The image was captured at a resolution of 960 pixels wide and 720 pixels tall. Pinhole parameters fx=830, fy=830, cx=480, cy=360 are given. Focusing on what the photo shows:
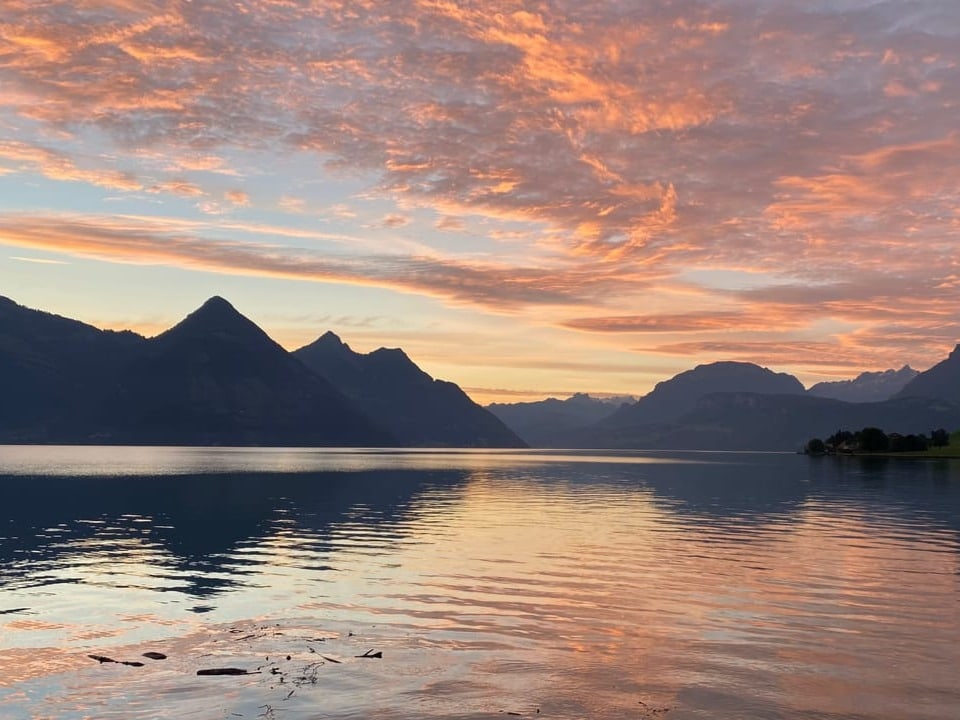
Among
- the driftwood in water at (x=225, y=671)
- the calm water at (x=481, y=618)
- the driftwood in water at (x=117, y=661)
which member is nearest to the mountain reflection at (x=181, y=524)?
the calm water at (x=481, y=618)

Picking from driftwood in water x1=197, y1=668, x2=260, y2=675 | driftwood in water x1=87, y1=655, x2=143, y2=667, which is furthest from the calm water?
driftwood in water x1=197, y1=668, x2=260, y2=675

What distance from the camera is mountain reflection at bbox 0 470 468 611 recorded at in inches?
2153

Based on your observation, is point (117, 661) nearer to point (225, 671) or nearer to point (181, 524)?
point (225, 671)

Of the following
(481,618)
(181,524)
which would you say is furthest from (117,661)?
(181,524)

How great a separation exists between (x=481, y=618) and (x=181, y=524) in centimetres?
5582

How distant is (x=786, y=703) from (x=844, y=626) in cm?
1363

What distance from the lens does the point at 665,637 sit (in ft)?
116

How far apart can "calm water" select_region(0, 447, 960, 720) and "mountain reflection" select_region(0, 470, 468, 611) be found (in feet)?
1.83

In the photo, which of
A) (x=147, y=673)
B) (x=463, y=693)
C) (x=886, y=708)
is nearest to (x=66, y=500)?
(x=147, y=673)

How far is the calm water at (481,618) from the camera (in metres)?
26.6

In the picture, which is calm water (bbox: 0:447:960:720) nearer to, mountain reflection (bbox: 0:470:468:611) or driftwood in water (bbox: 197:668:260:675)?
driftwood in water (bbox: 197:668:260:675)

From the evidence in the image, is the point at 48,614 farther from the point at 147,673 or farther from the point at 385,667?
the point at 385,667

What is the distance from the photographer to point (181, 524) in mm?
85250

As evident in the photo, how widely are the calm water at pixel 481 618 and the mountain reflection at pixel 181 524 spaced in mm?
558
